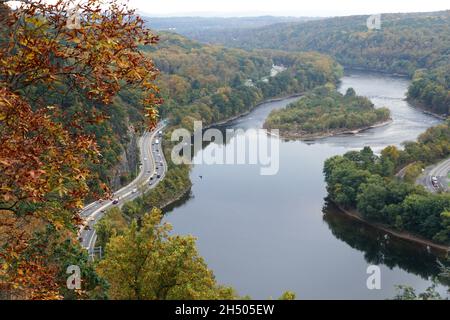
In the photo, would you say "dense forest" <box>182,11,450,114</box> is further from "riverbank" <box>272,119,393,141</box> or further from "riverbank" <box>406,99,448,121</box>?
"riverbank" <box>272,119,393,141</box>

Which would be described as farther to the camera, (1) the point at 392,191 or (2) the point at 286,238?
(1) the point at 392,191

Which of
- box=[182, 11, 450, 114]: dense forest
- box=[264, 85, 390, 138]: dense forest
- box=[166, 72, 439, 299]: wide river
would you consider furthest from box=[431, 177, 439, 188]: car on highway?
box=[182, 11, 450, 114]: dense forest

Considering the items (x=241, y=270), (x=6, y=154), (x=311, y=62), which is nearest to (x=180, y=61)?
(x=311, y=62)

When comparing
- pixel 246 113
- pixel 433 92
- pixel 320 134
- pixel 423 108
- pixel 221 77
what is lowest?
pixel 320 134

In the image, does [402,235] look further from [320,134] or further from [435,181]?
[320,134]

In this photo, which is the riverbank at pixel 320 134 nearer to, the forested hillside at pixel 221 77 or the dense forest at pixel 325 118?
the dense forest at pixel 325 118

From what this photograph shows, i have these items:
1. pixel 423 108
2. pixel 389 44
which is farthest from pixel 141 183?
pixel 389 44

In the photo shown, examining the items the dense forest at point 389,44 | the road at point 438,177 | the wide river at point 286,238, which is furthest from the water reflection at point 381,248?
the dense forest at point 389,44
